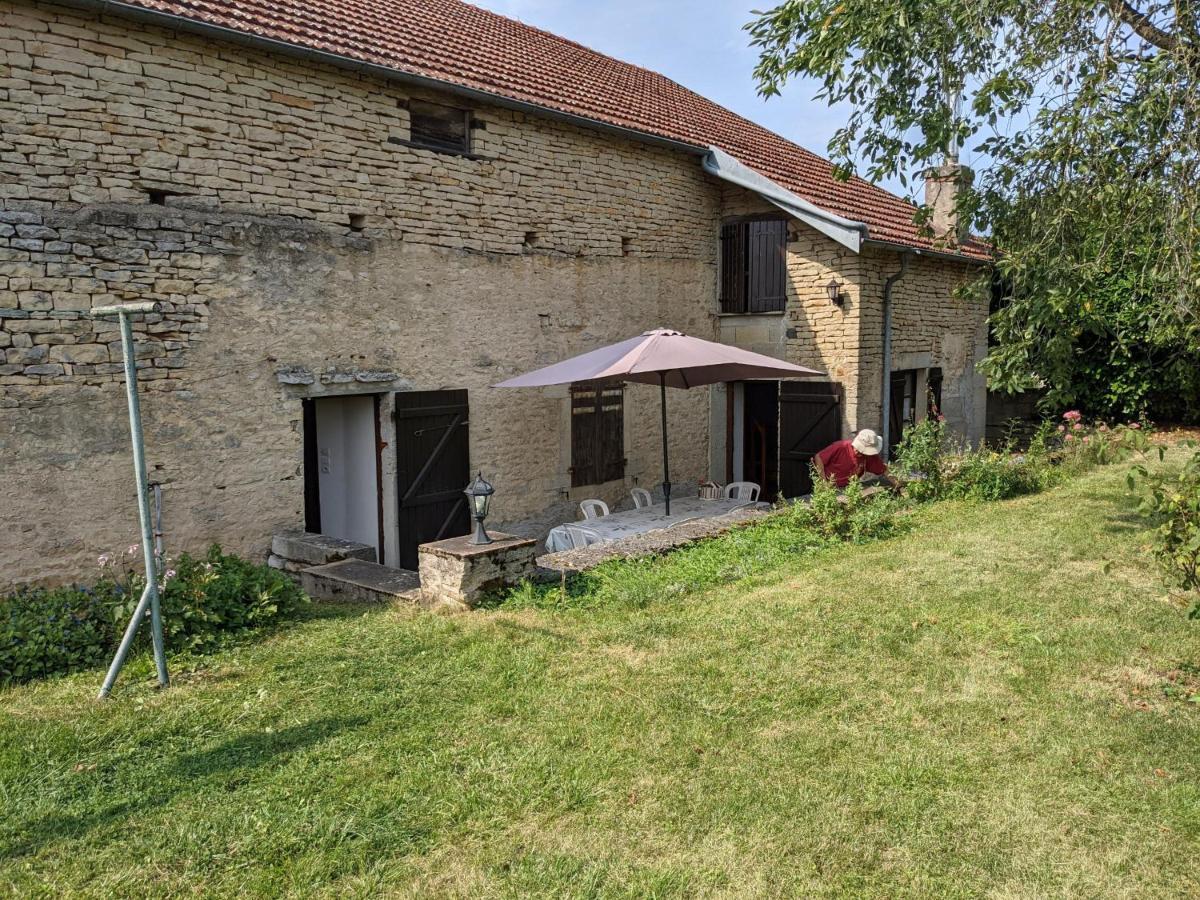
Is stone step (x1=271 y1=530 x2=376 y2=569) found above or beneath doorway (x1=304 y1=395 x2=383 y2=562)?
beneath

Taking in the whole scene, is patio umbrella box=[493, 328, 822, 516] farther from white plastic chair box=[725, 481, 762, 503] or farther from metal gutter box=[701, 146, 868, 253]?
metal gutter box=[701, 146, 868, 253]

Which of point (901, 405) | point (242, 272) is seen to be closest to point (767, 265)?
point (901, 405)

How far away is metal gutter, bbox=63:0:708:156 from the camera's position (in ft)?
20.1

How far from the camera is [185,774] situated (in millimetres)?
3711

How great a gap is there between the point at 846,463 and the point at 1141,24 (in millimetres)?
4451

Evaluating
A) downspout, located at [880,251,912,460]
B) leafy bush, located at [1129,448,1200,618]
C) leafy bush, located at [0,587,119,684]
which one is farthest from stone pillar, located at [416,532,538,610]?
downspout, located at [880,251,912,460]

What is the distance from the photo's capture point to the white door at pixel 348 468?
27.5ft

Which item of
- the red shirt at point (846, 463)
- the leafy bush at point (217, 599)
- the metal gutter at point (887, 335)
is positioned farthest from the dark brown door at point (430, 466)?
the metal gutter at point (887, 335)

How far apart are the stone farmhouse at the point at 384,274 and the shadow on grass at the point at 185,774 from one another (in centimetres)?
323

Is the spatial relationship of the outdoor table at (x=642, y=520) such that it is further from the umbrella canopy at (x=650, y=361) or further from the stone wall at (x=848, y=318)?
the stone wall at (x=848, y=318)

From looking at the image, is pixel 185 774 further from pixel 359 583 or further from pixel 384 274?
pixel 384 274

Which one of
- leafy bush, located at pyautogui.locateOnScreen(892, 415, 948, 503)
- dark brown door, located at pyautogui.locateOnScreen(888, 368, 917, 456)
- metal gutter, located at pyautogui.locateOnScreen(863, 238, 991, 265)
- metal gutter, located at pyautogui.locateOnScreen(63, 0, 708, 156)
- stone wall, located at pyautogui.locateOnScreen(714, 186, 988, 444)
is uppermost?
metal gutter, located at pyautogui.locateOnScreen(63, 0, 708, 156)

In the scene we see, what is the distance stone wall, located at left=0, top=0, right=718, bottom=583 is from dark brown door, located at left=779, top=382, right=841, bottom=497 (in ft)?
9.50

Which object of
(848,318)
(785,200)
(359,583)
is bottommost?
(359,583)
